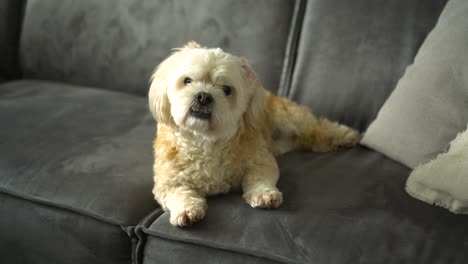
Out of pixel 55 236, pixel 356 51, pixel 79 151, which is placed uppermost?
pixel 356 51

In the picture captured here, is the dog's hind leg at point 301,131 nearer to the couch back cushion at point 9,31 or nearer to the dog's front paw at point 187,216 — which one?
the dog's front paw at point 187,216

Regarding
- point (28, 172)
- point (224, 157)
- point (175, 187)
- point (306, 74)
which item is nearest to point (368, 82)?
point (306, 74)

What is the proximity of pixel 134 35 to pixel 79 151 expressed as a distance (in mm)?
745

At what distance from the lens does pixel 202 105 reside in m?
1.23

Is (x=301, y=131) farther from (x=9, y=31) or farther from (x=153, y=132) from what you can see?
(x=9, y=31)

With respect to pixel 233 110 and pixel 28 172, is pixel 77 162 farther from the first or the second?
pixel 233 110

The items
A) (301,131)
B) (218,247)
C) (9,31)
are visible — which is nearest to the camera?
(218,247)

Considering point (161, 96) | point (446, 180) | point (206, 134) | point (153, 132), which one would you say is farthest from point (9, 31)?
point (446, 180)

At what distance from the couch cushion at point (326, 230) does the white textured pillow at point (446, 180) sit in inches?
1.1

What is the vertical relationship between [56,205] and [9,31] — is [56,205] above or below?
below

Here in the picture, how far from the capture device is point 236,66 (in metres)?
1.29

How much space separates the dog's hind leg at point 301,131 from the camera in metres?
1.62

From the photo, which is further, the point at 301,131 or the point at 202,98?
the point at 301,131

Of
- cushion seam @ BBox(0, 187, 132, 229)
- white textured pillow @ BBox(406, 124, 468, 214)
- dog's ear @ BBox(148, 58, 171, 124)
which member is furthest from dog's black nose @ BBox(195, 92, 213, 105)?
white textured pillow @ BBox(406, 124, 468, 214)
